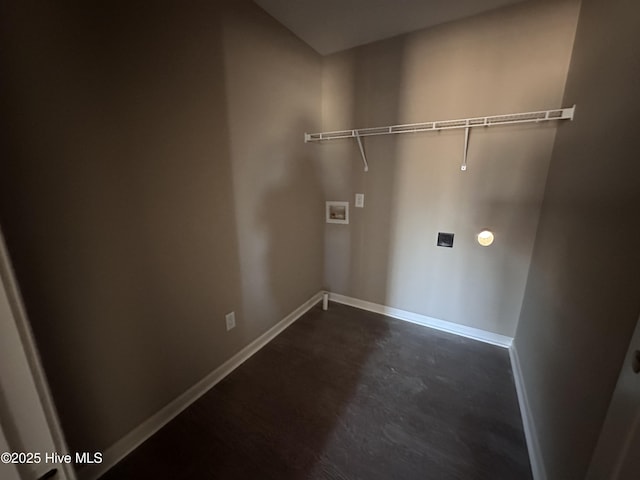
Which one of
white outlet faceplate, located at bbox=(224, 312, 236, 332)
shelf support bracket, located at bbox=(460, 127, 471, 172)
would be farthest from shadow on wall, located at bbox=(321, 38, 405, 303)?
white outlet faceplate, located at bbox=(224, 312, 236, 332)

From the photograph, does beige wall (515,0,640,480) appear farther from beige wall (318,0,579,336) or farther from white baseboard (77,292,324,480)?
white baseboard (77,292,324,480)

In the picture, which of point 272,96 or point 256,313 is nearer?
point 272,96

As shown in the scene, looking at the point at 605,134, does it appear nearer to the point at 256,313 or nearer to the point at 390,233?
the point at 390,233

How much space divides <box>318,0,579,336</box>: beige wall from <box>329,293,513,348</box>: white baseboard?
2.3 inches

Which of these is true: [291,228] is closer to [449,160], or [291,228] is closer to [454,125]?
[449,160]

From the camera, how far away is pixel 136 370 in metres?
1.28

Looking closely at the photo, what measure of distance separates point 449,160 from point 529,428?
1765 millimetres

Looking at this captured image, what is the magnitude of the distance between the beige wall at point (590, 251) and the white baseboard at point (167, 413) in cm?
176

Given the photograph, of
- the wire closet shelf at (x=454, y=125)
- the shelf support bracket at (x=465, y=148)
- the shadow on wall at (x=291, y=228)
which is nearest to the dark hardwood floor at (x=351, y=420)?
the shadow on wall at (x=291, y=228)

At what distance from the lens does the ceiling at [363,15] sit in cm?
165

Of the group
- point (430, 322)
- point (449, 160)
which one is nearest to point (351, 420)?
point (430, 322)

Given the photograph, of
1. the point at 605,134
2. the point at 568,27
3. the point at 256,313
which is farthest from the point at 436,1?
the point at 256,313

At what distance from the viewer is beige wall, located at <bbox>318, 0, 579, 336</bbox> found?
170 centimetres

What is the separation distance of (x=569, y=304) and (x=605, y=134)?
2.39ft
